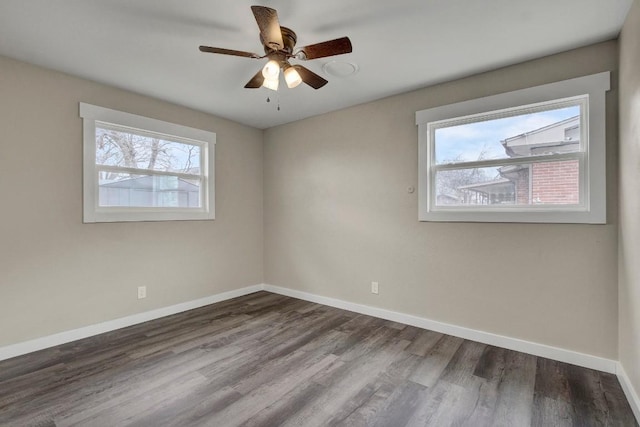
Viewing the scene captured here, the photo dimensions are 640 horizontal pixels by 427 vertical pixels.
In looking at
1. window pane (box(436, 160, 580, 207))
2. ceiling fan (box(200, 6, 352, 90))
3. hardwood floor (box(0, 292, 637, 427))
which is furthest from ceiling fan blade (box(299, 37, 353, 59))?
hardwood floor (box(0, 292, 637, 427))

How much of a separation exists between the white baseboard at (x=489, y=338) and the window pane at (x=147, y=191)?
215 cm

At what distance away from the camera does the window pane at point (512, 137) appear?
248 centimetres

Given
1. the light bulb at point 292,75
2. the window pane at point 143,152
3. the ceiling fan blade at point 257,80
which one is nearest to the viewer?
the light bulb at point 292,75

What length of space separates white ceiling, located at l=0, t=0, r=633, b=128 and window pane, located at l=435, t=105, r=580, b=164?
0.50 m

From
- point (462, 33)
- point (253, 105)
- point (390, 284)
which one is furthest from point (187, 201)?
point (462, 33)

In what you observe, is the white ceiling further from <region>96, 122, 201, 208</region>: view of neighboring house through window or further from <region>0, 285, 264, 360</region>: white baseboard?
<region>0, 285, 264, 360</region>: white baseboard

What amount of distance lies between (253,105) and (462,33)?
7.71 ft

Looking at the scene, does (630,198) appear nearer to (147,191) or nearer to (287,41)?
(287,41)

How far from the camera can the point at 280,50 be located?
2.07 meters

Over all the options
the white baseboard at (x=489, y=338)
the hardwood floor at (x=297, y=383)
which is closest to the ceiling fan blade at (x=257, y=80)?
the hardwood floor at (x=297, y=383)

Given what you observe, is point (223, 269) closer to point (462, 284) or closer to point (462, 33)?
point (462, 284)

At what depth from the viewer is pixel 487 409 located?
188 cm

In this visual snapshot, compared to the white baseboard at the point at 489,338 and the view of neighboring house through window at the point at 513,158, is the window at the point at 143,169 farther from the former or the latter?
the view of neighboring house through window at the point at 513,158

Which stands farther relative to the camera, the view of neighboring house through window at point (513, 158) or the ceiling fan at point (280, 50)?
the view of neighboring house through window at point (513, 158)
